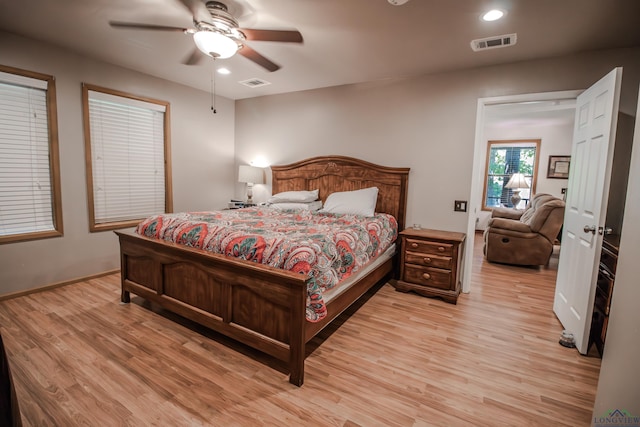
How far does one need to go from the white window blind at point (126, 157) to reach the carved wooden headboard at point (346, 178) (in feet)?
5.57

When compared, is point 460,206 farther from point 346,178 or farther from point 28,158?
point 28,158

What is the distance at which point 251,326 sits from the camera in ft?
6.97

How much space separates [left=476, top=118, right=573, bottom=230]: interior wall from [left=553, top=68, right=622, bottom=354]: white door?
446 cm

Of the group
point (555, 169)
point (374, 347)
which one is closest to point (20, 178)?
point (374, 347)

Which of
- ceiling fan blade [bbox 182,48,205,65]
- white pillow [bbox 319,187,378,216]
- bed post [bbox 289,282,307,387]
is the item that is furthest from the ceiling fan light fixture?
white pillow [bbox 319,187,378,216]

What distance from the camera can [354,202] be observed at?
375 cm

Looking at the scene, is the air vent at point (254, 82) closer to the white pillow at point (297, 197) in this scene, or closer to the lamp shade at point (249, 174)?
the lamp shade at point (249, 174)

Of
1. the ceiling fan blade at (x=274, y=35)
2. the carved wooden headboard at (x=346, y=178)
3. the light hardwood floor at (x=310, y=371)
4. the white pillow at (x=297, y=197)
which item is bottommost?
the light hardwood floor at (x=310, y=371)

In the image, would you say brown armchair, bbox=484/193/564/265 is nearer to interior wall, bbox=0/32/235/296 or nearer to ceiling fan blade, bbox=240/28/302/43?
ceiling fan blade, bbox=240/28/302/43

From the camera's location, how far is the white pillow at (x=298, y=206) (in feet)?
13.2

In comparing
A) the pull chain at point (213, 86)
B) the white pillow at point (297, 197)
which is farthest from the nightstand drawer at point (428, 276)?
the pull chain at point (213, 86)

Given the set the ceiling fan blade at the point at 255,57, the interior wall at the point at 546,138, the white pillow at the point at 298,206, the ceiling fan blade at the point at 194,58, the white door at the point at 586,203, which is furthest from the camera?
the interior wall at the point at 546,138

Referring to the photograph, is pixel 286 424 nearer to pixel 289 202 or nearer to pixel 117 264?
pixel 289 202

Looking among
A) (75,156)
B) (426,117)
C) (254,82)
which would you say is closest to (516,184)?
(426,117)
